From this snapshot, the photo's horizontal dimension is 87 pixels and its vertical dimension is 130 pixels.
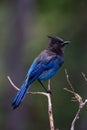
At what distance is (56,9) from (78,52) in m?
1.61

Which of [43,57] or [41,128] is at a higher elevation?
[43,57]

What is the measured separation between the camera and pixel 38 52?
72.3 feet

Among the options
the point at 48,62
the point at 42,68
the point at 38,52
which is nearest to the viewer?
the point at 42,68

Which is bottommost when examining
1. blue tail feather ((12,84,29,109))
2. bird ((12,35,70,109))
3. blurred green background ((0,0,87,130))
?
blurred green background ((0,0,87,130))

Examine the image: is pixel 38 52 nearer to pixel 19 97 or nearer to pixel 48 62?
pixel 48 62

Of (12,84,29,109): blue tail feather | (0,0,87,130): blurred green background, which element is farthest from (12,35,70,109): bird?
(0,0,87,130): blurred green background

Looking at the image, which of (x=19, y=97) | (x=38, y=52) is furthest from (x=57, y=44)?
(x=38, y=52)

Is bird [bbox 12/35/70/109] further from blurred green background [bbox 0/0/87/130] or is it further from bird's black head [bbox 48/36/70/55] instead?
blurred green background [bbox 0/0/87/130]

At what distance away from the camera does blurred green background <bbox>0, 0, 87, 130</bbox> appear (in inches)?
842

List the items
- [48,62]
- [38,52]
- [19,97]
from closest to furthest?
[19,97], [48,62], [38,52]

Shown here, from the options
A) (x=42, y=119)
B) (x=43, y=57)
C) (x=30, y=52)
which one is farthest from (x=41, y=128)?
(x=43, y=57)

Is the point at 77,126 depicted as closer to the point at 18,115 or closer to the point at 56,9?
the point at 18,115

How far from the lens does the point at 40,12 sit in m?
24.0

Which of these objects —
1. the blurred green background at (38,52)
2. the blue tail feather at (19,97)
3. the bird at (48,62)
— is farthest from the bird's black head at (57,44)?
the blurred green background at (38,52)
